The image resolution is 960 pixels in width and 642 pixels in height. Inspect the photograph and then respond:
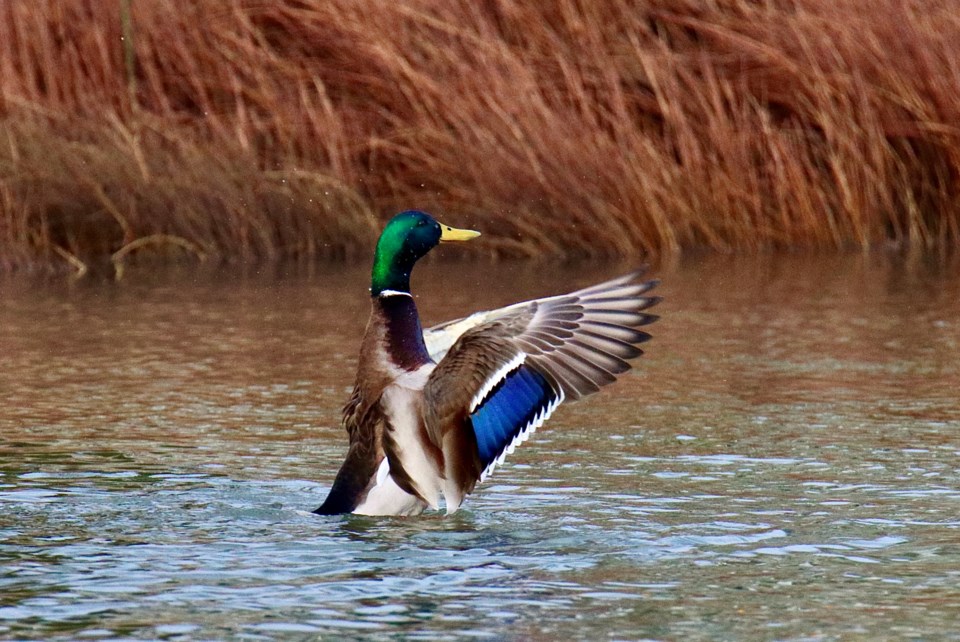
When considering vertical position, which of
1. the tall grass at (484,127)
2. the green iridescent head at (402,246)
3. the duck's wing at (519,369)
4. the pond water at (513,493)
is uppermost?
the tall grass at (484,127)

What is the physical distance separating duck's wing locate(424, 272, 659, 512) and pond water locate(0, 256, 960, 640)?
197 mm

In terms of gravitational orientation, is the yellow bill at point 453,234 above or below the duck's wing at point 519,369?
above

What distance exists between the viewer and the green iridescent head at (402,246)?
5250 millimetres

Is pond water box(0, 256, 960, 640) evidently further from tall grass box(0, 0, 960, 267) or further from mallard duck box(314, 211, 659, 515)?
tall grass box(0, 0, 960, 267)

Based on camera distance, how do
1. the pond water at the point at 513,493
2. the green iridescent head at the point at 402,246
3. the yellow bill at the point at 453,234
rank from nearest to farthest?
the pond water at the point at 513,493 → the green iridescent head at the point at 402,246 → the yellow bill at the point at 453,234

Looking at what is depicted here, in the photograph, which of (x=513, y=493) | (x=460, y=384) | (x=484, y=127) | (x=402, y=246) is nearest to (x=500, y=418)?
(x=460, y=384)

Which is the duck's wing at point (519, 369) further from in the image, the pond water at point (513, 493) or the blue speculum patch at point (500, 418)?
the pond water at point (513, 493)

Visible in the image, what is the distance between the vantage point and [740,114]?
11.2 metres

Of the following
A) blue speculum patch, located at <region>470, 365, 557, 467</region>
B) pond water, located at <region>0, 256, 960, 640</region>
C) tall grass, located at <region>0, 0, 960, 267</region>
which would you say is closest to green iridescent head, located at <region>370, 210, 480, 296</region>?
blue speculum patch, located at <region>470, 365, 557, 467</region>

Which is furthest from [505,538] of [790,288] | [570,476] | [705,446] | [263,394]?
[790,288]

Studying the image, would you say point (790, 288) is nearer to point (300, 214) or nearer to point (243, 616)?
point (300, 214)

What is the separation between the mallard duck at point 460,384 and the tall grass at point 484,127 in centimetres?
585

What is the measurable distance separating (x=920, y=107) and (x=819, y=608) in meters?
7.79

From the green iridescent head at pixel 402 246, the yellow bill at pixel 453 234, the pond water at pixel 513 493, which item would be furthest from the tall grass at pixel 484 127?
the green iridescent head at pixel 402 246
